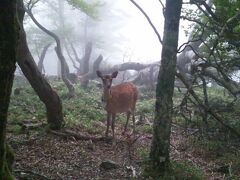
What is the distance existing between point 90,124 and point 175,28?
18.7ft

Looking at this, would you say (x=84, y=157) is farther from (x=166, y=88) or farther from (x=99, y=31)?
(x=99, y=31)

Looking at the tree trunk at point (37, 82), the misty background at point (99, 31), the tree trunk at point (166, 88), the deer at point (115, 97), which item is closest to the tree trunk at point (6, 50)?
the tree trunk at point (166, 88)

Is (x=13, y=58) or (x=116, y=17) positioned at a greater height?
(x=116, y=17)

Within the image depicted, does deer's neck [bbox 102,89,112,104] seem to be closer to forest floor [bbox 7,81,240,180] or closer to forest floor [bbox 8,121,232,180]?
forest floor [bbox 7,81,240,180]

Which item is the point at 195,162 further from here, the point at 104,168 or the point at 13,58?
the point at 13,58

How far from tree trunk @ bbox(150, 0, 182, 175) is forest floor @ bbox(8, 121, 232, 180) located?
513 mm

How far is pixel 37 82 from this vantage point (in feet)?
33.3

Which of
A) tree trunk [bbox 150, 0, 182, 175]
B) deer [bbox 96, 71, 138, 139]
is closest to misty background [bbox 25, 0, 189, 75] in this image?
deer [bbox 96, 71, 138, 139]

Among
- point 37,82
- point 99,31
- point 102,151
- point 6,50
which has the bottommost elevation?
point 102,151

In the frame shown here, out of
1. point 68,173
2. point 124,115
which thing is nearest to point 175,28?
point 68,173

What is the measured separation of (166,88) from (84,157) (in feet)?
8.63

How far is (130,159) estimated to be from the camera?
28.6 ft

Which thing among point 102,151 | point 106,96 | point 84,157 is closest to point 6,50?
point 84,157

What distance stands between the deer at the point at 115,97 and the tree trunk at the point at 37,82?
1452mm
